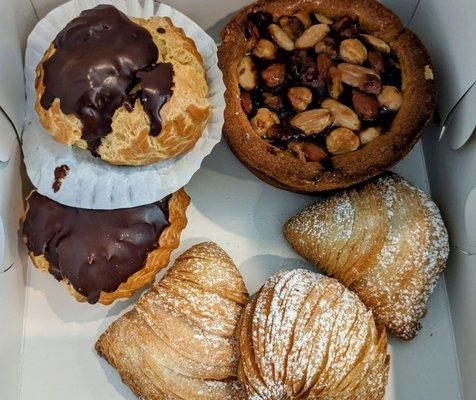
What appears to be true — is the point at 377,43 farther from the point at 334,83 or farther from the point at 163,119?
the point at 163,119

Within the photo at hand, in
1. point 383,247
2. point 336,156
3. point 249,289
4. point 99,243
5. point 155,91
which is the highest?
point 155,91

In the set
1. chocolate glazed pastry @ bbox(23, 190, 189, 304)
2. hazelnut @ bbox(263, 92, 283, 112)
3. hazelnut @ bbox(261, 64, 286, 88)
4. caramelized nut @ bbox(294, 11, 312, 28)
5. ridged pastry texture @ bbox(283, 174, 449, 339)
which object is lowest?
chocolate glazed pastry @ bbox(23, 190, 189, 304)

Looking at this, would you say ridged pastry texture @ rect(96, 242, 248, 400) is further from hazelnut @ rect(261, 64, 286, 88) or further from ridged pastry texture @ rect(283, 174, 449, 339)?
hazelnut @ rect(261, 64, 286, 88)

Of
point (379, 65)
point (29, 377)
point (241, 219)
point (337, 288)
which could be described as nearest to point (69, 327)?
point (29, 377)

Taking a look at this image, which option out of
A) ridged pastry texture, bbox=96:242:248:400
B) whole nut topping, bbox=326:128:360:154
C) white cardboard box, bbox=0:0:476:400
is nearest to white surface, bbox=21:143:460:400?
white cardboard box, bbox=0:0:476:400

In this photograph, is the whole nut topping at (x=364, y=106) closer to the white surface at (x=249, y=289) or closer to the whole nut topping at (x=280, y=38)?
the whole nut topping at (x=280, y=38)

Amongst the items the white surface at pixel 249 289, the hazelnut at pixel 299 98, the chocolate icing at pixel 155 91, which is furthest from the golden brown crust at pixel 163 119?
the white surface at pixel 249 289

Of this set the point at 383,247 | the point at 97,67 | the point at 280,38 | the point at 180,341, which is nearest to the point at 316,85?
the point at 280,38

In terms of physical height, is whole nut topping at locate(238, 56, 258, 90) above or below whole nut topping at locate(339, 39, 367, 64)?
below
